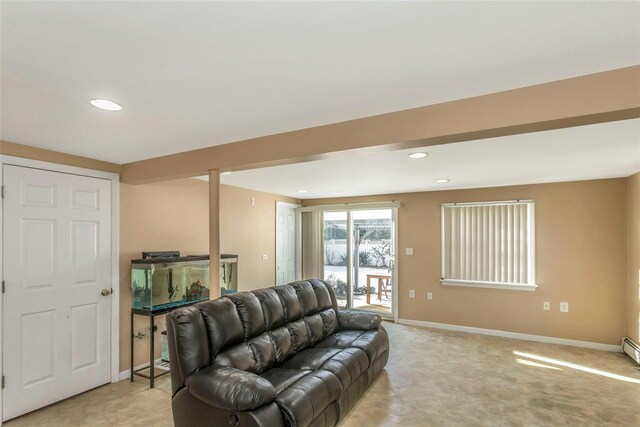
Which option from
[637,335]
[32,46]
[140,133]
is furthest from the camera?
[637,335]

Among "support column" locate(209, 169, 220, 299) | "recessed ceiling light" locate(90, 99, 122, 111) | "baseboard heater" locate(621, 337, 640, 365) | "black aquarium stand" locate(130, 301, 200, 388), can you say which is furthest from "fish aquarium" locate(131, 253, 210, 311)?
"baseboard heater" locate(621, 337, 640, 365)

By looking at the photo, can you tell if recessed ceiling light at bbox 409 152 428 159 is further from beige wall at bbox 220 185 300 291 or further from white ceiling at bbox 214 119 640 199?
beige wall at bbox 220 185 300 291

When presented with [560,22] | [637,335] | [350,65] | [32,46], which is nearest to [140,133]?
[32,46]

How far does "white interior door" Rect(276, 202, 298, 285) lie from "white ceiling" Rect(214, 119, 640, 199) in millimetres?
838

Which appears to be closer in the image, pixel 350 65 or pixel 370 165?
pixel 350 65

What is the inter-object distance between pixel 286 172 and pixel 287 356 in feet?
6.73

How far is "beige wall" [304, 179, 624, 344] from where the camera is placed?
4441 mm

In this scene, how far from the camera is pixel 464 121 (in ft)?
6.20

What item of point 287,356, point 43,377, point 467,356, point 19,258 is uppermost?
point 19,258

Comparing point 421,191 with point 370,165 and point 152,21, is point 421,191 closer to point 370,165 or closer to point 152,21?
point 370,165

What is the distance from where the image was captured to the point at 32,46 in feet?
4.48

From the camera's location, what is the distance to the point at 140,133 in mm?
2543

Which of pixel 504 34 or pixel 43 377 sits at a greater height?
pixel 504 34

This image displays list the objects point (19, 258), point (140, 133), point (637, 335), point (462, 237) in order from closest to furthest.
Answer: point (140, 133)
point (19, 258)
point (637, 335)
point (462, 237)
